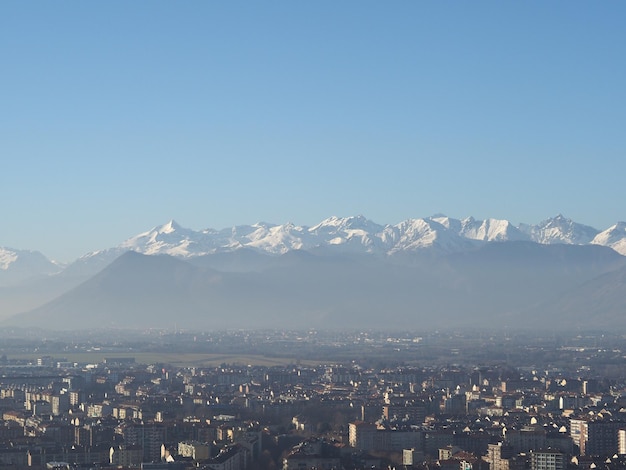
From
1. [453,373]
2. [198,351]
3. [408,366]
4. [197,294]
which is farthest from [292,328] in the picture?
[453,373]

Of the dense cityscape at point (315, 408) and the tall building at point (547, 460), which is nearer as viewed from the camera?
the tall building at point (547, 460)

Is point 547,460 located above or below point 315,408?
below

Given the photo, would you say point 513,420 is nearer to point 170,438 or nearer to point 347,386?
point 170,438

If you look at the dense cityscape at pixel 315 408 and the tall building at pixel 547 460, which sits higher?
the dense cityscape at pixel 315 408

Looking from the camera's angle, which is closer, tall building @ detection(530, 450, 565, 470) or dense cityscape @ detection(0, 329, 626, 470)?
tall building @ detection(530, 450, 565, 470)

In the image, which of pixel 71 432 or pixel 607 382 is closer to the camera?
pixel 71 432

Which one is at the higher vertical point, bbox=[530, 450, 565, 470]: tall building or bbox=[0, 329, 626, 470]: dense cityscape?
bbox=[0, 329, 626, 470]: dense cityscape

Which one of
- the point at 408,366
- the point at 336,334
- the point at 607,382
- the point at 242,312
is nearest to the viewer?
the point at 607,382

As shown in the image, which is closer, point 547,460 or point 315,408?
point 547,460
